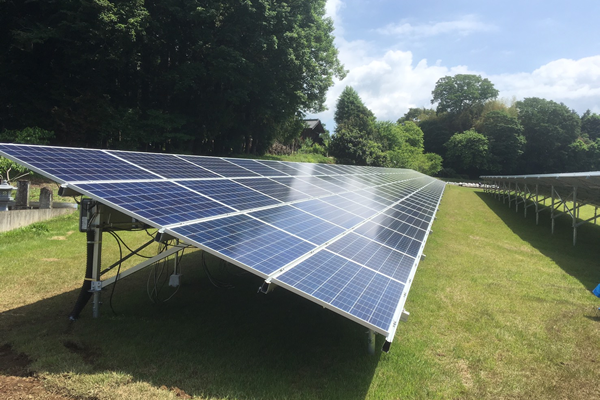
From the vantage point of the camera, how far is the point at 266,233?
5855mm

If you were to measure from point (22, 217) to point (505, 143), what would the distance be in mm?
93360

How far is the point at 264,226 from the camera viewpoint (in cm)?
618

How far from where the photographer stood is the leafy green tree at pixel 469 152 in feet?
267

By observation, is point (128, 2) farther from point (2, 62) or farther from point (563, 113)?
point (563, 113)

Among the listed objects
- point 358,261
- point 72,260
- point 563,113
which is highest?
point 563,113

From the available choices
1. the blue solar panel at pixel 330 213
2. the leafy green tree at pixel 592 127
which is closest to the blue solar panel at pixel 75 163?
the blue solar panel at pixel 330 213

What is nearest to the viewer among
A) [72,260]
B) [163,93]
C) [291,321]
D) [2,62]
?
[291,321]

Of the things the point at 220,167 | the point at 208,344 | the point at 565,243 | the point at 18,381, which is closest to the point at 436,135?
the point at 565,243

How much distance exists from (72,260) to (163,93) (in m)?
26.3

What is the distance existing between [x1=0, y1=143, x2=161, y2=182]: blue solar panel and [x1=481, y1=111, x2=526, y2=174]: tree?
90.1 meters

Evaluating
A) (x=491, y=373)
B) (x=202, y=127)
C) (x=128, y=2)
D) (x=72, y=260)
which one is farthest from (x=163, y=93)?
(x=491, y=373)

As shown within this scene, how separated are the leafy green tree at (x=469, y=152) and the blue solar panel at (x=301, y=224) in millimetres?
85762

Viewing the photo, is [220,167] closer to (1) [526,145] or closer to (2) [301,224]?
(2) [301,224]

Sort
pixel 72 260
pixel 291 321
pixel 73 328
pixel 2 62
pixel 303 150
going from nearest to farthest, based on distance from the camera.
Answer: pixel 73 328 → pixel 291 321 → pixel 72 260 → pixel 2 62 → pixel 303 150
